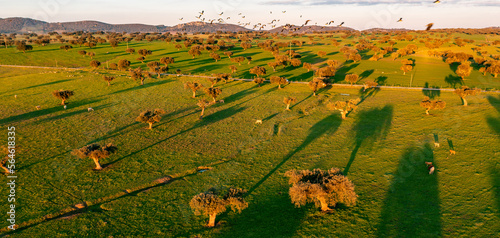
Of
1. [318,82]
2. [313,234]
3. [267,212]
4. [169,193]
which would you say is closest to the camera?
[313,234]

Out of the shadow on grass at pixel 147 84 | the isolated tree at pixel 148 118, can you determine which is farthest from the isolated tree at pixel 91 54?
the isolated tree at pixel 148 118

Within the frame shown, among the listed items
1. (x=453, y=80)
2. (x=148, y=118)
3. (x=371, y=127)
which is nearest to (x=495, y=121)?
(x=371, y=127)

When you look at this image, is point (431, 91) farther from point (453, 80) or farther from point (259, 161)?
Result: point (259, 161)

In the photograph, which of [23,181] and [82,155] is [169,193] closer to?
[82,155]

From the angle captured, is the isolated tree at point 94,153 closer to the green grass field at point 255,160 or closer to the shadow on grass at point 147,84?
the green grass field at point 255,160

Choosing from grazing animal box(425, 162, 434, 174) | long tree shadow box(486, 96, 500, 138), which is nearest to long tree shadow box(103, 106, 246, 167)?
grazing animal box(425, 162, 434, 174)

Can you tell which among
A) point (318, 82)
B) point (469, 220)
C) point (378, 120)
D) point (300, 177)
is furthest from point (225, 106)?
point (469, 220)

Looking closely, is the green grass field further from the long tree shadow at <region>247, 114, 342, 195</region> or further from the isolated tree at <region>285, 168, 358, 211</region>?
the isolated tree at <region>285, 168, 358, 211</region>
